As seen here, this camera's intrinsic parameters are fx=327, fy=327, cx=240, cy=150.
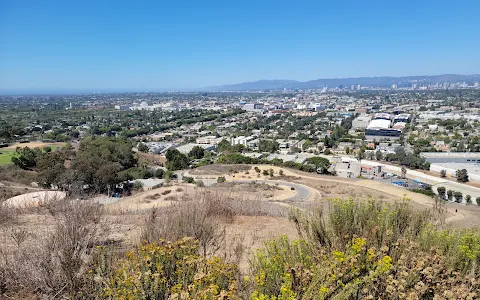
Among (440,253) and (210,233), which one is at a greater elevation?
(440,253)

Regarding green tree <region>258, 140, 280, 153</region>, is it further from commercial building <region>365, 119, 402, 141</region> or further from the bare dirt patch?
commercial building <region>365, 119, 402, 141</region>

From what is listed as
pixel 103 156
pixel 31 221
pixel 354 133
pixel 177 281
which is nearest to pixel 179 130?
pixel 354 133

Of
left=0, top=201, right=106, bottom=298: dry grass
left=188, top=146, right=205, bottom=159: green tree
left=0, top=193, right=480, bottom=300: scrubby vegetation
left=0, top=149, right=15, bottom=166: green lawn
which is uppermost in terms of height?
left=0, top=193, right=480, bottom=300: scrubby vegetation

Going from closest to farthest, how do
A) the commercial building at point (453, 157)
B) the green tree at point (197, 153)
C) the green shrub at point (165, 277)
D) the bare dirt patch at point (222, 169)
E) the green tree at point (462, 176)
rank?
the green shrub at point (165, 277)
the bare dirt patch at point (222, 169)
the green tree at point (462, 176)
the commercial building at point (453, 157)
the green tree at point (197, 153)

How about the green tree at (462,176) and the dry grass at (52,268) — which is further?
the green tree at (462,176)

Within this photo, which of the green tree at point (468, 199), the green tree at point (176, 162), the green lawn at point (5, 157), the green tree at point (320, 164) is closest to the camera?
the green tree at point (468, 199)

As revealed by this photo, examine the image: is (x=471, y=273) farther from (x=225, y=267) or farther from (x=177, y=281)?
(x=177, y=281)

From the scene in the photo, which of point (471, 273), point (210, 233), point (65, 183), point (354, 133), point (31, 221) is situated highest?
point (471, 273)

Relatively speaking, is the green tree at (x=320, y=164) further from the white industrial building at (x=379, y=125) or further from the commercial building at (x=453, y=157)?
the white industrial building at (x=379, y=125)

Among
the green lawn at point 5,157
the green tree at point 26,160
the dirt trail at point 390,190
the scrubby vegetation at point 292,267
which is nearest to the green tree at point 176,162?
the dirt trail at point 390,190

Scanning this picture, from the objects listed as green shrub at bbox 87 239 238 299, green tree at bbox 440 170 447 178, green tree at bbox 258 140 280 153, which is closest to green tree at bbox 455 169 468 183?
green tree at bbox 440 170 447 178

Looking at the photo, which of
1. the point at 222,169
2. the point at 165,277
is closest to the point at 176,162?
the point at 222,169
